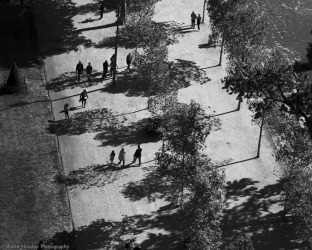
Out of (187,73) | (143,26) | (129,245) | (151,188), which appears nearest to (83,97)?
(143,26)

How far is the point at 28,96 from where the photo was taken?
58.0 m

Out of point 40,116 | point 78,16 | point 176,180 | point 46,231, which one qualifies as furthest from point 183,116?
point 78,16

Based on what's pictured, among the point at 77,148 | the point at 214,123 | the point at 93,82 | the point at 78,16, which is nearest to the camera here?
the point at 77,148

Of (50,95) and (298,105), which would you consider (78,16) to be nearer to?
(50,95)

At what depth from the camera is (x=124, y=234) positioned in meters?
45.4

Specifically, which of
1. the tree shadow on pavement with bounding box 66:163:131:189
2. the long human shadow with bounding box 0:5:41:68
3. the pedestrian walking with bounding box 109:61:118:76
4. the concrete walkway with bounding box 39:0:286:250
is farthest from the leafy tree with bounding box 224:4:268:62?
the long human shadow with bounding box 0:5:41:68

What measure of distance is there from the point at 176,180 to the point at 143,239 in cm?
445

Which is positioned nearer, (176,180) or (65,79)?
(176,180)

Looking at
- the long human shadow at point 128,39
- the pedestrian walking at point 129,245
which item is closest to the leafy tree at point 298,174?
the pedestrian walking at point 129,245

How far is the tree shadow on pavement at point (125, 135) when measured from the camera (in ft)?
176

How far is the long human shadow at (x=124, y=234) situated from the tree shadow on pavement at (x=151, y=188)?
1802 mm

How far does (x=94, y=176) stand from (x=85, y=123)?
21.7 ft

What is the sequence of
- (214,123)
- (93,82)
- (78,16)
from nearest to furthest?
(214,123)
(93,82)
(78,16)

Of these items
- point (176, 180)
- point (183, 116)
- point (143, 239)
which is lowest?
point (143, 239)
